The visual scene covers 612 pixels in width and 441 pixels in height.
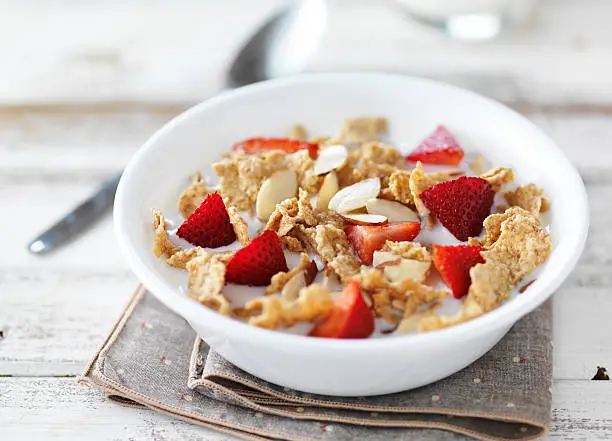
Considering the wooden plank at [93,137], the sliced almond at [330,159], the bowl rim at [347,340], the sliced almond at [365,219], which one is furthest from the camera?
the wooden plank at [93,137]

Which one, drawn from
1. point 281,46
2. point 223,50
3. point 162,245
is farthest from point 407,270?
point 223,50

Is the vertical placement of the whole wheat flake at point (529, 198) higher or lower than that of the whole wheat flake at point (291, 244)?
lower

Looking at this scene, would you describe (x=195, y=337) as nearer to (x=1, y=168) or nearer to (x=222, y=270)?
(x=222, y=270)

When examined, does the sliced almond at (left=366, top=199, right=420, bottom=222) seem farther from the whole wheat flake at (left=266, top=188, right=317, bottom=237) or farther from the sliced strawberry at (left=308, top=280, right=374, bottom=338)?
the sliced strawberry at (left=308, top=280, right=374, bottom=338)

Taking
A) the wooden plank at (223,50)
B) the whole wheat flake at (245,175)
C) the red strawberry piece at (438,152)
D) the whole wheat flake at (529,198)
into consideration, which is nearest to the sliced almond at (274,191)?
the whole wheat flake at (245,175)

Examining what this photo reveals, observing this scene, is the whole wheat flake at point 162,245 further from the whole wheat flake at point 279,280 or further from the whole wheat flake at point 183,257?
the whole wheat flake at point 279,280

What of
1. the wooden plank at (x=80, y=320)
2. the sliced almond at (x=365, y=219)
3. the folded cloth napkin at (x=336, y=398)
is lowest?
the wooden plank at (x=80, y=320)

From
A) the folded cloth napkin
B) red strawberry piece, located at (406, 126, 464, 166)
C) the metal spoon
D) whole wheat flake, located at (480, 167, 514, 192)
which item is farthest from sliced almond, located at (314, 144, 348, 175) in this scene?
the metal spoon

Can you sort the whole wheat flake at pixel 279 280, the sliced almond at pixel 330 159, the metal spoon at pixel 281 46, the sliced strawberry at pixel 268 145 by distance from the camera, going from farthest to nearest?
1. the metal spoon at pixel 281 46
2. the sliced strawberry at pixel 268 145
3. the sliced almond at pixel 330 159
4. the whole wheat flake at pixel 279 280

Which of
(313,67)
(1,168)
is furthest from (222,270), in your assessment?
(313,67)
